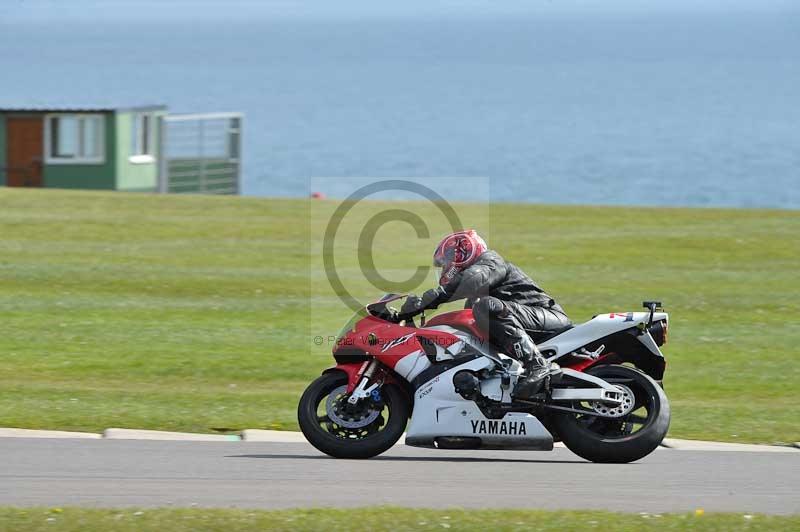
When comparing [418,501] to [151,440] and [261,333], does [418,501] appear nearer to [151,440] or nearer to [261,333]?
[151,440]

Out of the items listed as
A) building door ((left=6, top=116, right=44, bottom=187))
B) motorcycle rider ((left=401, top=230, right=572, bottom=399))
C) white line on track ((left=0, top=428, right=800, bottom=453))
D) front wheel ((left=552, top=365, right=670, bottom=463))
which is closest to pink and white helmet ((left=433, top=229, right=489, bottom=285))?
motorcycle rider ((left=401, top=230, right=572, bottom=399))

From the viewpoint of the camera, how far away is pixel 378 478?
9.28 metres

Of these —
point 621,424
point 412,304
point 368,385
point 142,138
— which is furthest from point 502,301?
point 142,138

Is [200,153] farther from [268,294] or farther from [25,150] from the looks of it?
[268,294]

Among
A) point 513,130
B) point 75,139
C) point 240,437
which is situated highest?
point 513,130

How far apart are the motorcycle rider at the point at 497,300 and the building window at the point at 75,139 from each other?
28720mm

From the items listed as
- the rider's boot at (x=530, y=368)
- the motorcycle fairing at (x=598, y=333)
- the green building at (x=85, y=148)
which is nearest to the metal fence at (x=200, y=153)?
the green building at (x=85, y=148)

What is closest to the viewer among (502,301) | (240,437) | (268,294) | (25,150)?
(502,301)

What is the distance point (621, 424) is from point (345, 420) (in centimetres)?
190

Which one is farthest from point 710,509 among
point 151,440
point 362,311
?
point 151,440

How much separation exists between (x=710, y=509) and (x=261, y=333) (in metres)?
8.87

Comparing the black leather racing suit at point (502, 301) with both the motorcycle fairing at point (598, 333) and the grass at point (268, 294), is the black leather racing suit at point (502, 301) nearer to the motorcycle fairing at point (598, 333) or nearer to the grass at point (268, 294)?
the motorcycle fairing at point (598, 333)

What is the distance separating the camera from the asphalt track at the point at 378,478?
8.56 meters

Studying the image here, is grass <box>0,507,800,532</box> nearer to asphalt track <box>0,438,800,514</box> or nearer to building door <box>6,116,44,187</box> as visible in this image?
asphalt track <box>0,438,800,514</box>
